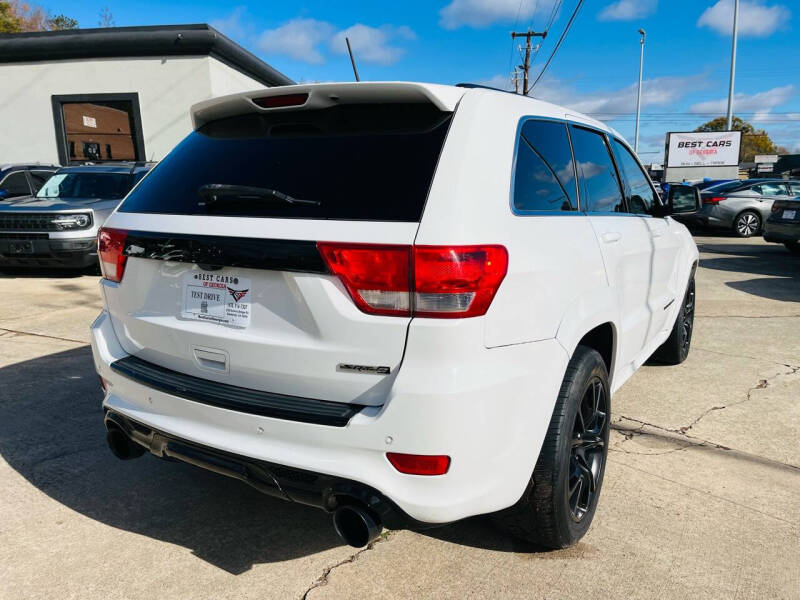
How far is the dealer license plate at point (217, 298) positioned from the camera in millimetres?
2150

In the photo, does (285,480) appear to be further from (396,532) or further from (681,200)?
(681,200)

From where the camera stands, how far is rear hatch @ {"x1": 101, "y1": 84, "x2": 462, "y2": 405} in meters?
1.97

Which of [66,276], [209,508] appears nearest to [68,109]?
[66,276]

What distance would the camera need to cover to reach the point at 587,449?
8.99 feet

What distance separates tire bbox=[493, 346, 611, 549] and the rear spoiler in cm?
113

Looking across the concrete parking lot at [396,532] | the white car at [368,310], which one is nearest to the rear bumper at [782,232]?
the concrete parking lot at [396,532]

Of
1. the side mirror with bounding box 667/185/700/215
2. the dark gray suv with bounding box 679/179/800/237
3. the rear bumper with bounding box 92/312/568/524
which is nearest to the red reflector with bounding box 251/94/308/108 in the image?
the rear bumper with bounding box 92/312/568/524

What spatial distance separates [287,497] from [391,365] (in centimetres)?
62

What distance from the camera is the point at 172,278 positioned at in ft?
7.59

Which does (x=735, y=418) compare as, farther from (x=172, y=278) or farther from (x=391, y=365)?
(x=172, y=278)

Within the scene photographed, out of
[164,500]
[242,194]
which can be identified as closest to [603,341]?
[242,194]

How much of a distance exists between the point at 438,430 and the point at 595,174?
6.03 ft

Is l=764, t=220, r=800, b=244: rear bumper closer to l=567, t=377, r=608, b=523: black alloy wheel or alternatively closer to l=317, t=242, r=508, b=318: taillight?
l=567, t=377, r=608, b=523: black alloy wheel

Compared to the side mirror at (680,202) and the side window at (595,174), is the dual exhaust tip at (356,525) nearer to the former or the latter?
the side window at (595,174)
